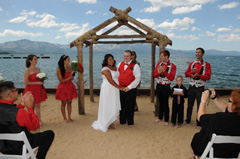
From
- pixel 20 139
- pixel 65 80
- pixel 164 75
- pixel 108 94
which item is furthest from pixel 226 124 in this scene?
pixel 65 80

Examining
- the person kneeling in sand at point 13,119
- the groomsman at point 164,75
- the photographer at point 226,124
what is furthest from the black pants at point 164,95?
the person kneeling in sand at point 13,119

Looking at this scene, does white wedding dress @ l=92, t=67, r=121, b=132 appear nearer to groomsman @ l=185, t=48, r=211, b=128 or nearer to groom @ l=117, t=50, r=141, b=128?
Answer: groom @ l=117, t=50, r=141, b=128

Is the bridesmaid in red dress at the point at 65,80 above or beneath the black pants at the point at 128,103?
above

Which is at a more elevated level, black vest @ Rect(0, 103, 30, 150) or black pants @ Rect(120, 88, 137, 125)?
black vest @ Rect(0, 103, 30, 150)

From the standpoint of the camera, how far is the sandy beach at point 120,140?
3758mm

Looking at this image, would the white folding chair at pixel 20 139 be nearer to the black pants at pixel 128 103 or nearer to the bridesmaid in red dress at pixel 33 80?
the bridesmaid in red dress at pixel 33 80

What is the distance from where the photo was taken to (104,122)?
4871 millimetres

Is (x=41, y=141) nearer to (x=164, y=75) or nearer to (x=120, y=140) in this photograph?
(x=120, y=140)

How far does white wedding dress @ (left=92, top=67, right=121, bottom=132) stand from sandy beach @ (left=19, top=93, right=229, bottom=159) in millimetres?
320

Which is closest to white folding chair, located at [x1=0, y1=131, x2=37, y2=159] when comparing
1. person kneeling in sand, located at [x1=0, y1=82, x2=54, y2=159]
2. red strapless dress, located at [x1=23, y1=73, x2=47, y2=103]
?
person kneeling in sand, located at [x1=0, y1=82, x2=54, y2=159]

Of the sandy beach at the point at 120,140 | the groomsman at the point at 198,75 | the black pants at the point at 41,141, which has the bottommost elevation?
the sandy beach at the point at 120,140

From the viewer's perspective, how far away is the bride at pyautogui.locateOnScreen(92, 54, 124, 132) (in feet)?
15.1

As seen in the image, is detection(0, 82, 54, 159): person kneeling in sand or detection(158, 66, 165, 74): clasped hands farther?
detection(158, 66, 165, 74): clasped hands

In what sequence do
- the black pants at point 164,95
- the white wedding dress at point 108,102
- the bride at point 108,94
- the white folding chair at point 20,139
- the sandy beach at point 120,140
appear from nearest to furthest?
1. the white folding chair at point 20,139
2. the sandy beach at point 120,140
3. the bride at point 108,94
4. the white wedding dress at point 108,102
5. the black pants at point 164,95
